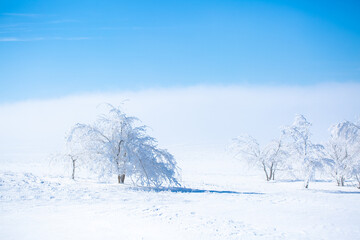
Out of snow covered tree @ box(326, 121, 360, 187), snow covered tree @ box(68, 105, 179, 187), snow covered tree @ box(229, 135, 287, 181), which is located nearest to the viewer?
snow covered tree @ box(68, 105, 179, 187)

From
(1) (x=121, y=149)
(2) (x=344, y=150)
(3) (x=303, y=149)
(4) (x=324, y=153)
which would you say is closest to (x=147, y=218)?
(1) (x=121, y=149)

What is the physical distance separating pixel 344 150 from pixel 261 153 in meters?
10.7

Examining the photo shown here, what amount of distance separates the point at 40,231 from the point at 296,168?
26.9 metres

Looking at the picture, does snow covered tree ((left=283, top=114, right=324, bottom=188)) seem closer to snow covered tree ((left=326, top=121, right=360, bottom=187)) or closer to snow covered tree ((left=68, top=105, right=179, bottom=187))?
snow covered tree ((left=326, top=121, right=360, bottom=187))

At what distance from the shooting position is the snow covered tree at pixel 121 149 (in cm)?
1856

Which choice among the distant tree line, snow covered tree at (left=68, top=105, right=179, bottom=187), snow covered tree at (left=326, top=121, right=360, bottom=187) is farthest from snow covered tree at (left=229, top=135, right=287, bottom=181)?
snow covered tree at (left=68, top=105, right=179, bottom=187)

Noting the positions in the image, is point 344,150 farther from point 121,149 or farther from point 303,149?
point 121,149

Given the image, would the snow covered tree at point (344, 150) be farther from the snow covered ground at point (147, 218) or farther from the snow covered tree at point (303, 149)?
the snow covered ground at point (147, 218)

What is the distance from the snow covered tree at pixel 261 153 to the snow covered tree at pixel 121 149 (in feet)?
69.6

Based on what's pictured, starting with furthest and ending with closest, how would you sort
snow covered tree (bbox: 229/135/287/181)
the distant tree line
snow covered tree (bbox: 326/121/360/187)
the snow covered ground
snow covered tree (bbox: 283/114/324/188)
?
snow covered tree (bbox: 229/135/287/181) < snow covered tree (bbox: 283/114/324/188) < the distant tree line < snow covered tree (bbox: 326/121/360/187) < the snow covered ground

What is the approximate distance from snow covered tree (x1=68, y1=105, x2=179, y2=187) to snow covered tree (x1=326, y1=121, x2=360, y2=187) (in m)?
15.4

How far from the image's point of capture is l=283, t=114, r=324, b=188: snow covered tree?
2727 centimetres

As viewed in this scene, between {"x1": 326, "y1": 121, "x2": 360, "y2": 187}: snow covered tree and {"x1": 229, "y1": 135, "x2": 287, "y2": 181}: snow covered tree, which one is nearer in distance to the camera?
{"x1": 326, "y1": 121, "x2": 360, "y2": 187}: snow covered tree

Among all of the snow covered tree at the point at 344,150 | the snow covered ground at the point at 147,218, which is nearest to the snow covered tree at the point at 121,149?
the snow covered ground at the point at 147,218
